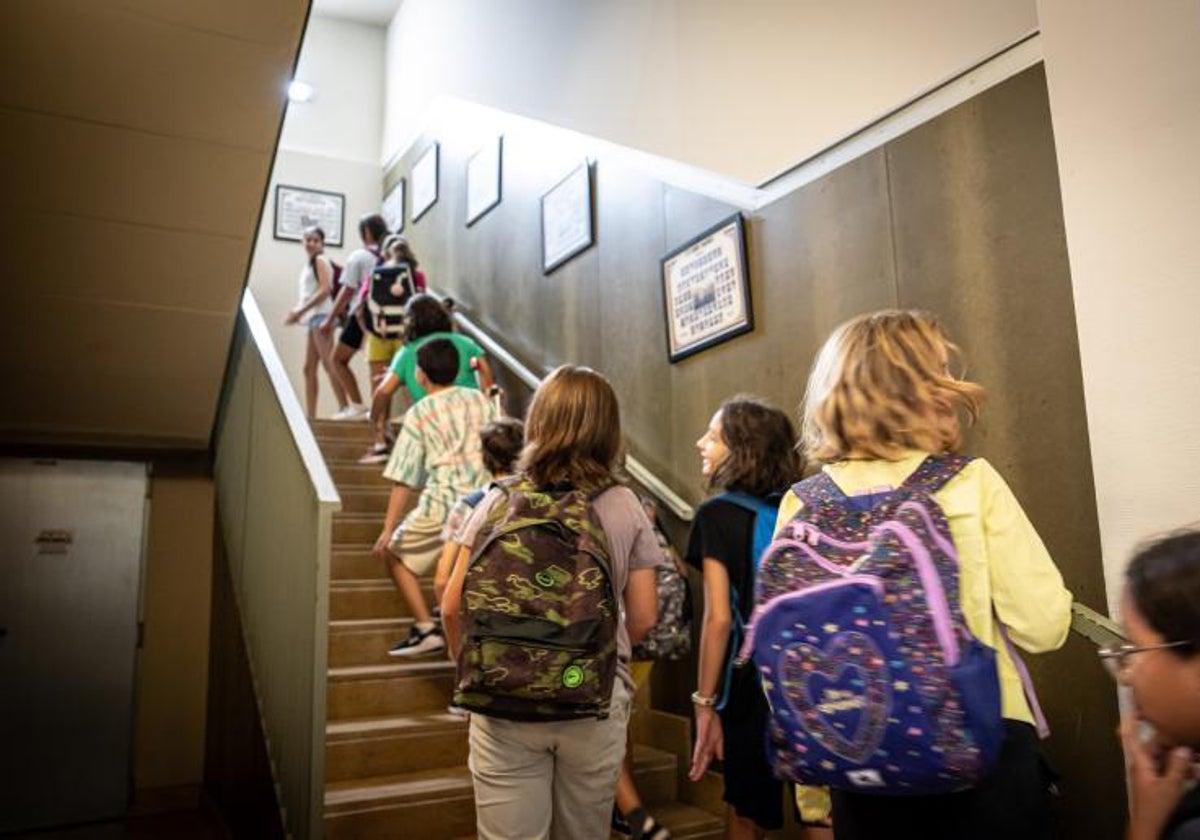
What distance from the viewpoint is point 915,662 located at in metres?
1.09

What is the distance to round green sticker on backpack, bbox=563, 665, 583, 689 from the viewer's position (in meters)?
1.61

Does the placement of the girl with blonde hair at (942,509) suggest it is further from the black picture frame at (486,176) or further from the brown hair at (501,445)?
the black picture frame at (486,176)

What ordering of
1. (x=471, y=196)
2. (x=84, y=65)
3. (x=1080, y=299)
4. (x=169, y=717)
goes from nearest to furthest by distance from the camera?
1. (x=1080, y=299)
2. (x=84, y=65)
3. (x=169, y=717)
4. (x=471, y=196)

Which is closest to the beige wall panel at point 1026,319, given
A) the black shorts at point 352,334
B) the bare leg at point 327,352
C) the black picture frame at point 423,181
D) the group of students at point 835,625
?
the group of students at point 835,625

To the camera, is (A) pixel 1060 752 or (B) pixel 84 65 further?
(B) pixel 84 65

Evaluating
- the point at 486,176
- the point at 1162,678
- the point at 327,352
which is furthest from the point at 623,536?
the point at 327,352

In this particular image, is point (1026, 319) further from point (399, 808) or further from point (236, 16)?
point (236, 16)

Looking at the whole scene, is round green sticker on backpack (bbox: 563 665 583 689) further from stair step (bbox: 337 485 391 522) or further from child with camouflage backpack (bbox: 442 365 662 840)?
stair step (bbox: 337 485 391 522)

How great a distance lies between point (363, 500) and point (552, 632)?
11.2ft

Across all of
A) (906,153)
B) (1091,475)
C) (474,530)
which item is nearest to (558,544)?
(474,530)

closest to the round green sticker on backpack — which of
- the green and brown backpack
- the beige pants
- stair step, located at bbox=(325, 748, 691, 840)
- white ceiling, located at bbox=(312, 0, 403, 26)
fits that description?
the green and brown backpack

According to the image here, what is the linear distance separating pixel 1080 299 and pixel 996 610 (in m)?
1.02

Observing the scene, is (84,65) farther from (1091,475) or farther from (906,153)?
(1091,475)

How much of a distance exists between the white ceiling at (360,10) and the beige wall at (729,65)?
3.08 meters
